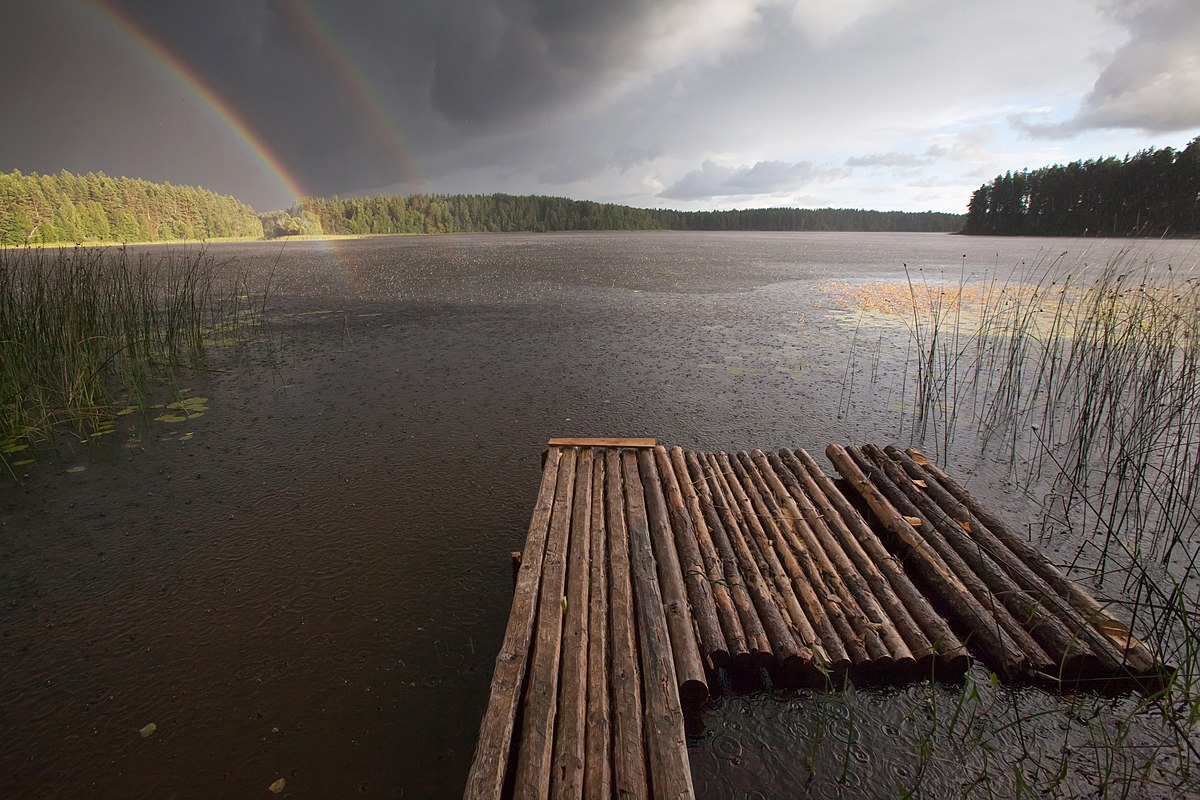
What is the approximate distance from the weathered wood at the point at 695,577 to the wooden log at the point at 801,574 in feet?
1.74

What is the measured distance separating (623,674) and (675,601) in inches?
28.3

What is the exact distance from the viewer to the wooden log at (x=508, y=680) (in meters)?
2.19

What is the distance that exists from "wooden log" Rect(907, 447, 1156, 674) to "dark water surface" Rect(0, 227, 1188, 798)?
606 millimetres

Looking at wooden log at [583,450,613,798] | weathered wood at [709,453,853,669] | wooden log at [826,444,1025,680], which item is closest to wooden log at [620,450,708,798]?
wooden log at [583,450,613,798]

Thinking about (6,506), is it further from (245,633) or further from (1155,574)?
(1155,574)

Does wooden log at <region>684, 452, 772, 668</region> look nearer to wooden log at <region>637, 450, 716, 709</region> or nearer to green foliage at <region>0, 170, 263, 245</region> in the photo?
wooden log at <region>637, 450, 716, 709</region>

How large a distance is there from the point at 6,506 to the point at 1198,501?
38.7ft

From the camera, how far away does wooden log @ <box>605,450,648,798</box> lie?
2268mm

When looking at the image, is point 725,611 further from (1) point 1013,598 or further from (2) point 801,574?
(1) point 1013,598

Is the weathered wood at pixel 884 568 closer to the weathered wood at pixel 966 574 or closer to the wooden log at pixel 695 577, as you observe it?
the weathered wood at pixel 966 574

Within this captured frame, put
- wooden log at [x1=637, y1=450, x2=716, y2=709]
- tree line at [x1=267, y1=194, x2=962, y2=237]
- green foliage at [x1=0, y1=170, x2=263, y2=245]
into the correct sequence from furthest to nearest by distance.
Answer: tree line at [x1=267, y1=194, x2=962, y2=237]
green foliage at [x1=0, y1=170, x2=263, y2=245]
wooden log at [x1=637, y1=450, x2=716, y2=709]

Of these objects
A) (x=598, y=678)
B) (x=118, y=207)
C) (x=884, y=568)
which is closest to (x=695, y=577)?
(x=598, y=678)

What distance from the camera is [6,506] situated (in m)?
5.25

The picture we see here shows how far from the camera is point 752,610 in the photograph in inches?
134
